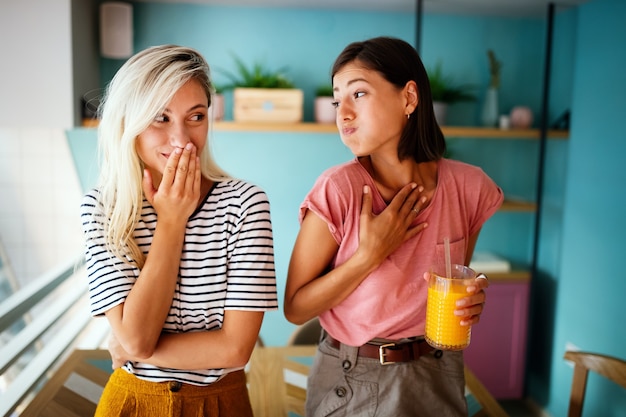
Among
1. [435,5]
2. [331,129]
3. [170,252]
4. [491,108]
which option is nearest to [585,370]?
[170,252]

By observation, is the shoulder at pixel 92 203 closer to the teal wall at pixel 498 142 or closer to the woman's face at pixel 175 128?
the woman's face at pixel 175 128

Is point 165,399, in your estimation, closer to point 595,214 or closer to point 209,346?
point 209,346

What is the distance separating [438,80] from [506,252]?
116cm

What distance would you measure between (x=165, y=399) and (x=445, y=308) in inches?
21.8

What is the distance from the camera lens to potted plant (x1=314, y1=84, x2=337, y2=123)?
9.34 feet

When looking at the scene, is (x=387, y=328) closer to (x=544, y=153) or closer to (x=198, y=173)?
(x=198, y=173)

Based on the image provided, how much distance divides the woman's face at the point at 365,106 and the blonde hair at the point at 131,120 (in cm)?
28

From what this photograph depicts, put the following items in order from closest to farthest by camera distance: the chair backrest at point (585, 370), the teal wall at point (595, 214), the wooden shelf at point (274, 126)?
the chair backrest at point (585, 370), the teal wall at point (595, 214), the wooden shelf at point (274, 126)

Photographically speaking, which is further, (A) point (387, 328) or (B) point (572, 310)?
(B) point (572, 310)

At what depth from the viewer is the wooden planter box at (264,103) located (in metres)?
2.77

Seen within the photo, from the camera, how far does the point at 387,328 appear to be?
107cm

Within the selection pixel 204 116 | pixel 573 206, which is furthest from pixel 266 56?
pixel 204 116

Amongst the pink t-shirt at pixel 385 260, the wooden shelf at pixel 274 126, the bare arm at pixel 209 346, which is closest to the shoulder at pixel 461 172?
the pink t-shirt at pixel 385 260

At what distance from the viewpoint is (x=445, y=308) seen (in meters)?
1.01
